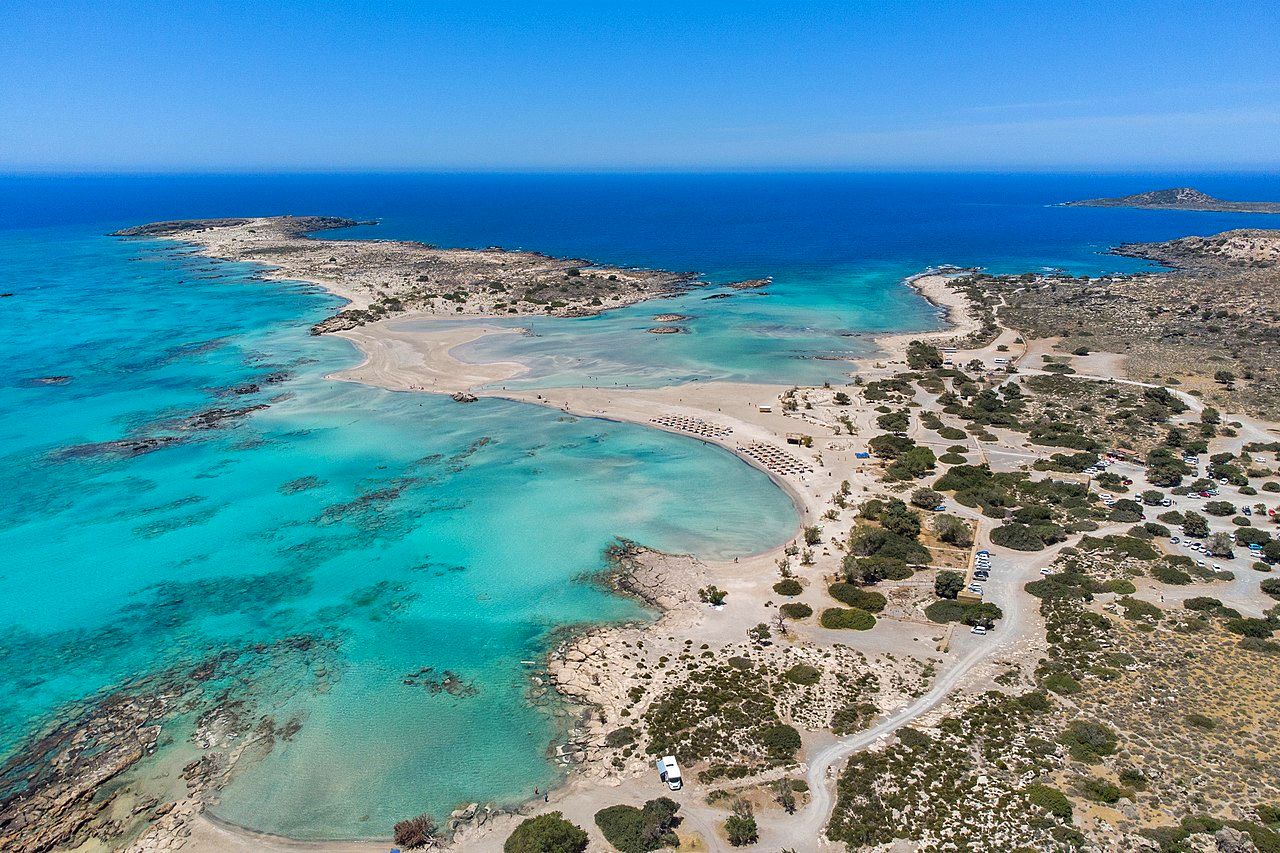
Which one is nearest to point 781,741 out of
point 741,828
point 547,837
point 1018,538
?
point 741,828

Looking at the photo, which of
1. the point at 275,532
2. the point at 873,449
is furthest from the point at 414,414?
the point at 873,449

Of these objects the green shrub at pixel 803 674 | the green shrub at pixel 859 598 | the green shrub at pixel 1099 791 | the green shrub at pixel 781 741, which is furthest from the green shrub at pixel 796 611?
the green shrub at pixel 1099 791

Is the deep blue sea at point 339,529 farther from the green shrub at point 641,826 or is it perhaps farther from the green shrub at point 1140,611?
the green shrub at point 1140,611

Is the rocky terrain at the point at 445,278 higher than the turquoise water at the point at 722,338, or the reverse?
the rocky terrain at the point at 445,278

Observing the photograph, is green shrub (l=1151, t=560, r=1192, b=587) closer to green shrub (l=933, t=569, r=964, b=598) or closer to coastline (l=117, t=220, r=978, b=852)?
green shrub (l=933, t=569, r=964, b=598)

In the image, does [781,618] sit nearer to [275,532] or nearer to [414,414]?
[275,532]

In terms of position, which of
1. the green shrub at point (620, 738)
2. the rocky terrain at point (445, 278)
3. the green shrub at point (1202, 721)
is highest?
the rocky terrain at point (445, 278)

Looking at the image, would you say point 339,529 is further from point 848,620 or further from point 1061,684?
point 1061,684
